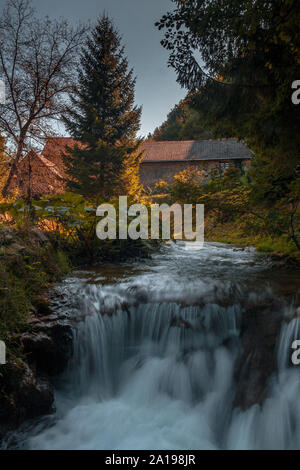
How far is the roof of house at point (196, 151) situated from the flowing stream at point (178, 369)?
22.8 m

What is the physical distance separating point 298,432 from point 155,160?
1003 inches

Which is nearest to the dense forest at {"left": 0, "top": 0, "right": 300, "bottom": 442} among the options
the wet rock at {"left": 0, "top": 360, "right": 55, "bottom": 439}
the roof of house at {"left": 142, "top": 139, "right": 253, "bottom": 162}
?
the wet rock at {"left": 0, "top": 360, "right": 55, "bottom": 439}

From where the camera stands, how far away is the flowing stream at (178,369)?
2598 millimetres

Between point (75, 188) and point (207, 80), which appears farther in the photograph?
point (75, 188)

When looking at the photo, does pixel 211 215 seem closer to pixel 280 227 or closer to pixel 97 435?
pixel 280 227

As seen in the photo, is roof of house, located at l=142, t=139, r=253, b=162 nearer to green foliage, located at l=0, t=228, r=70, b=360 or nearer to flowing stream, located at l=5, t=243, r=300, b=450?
green foliage, located at l=0, t=228, r=70, b=360

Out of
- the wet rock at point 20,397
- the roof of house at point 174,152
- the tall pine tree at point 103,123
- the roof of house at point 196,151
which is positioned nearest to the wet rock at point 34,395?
the wet rock at point 20,397

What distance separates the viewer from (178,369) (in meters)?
3.25

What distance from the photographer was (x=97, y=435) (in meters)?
2.66

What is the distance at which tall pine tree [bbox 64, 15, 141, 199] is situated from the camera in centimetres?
1276

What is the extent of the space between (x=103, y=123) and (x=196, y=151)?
15971mm

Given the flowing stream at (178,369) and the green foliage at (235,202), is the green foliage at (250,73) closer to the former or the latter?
the green foliage at (235,202)

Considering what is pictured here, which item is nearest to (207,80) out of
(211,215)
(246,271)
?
(211,215)

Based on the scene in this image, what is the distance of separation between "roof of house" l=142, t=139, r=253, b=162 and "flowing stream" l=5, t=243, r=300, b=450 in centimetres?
2279
